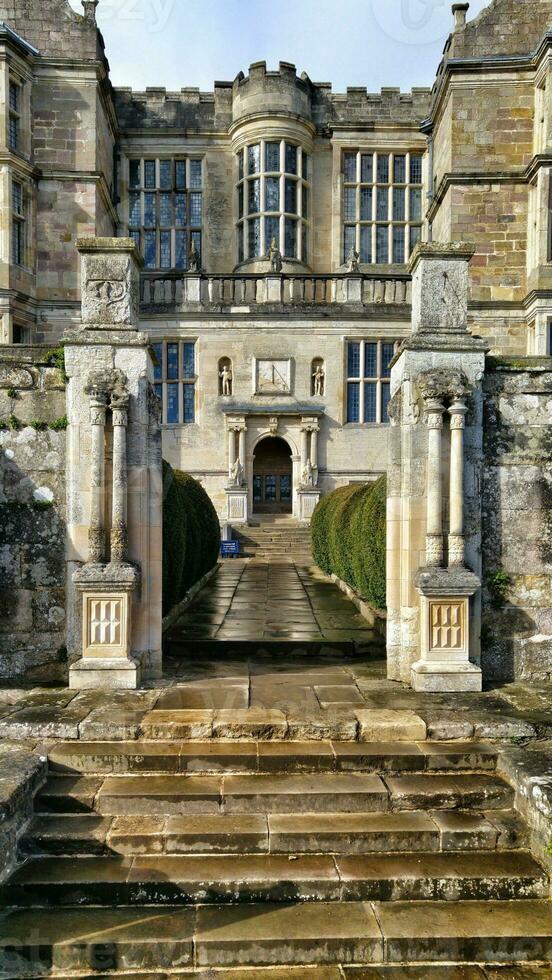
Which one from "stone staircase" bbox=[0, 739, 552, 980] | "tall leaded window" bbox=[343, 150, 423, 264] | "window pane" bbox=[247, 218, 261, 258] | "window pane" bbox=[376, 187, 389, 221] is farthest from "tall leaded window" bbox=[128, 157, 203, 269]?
"stone staircase" bbox=[0, 739, 552, 980]

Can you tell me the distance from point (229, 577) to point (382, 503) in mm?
6744

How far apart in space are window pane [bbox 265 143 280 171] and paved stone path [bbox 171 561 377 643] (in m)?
14.4

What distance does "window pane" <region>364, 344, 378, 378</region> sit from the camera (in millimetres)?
19938

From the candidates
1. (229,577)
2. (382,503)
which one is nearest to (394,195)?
(229,577)

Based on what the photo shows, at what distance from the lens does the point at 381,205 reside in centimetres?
2305

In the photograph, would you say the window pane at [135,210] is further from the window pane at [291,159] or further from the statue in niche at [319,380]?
the statue in niche at [319,380]

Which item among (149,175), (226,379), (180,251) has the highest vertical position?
(149,175)

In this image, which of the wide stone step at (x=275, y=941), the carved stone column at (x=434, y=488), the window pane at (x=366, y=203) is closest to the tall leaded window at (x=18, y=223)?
the window pane at (x=366, y=203)

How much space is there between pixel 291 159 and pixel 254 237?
2784 millimetres

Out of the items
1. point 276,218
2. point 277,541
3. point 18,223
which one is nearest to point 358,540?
point 277,541

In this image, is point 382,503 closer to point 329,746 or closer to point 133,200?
point 329,746

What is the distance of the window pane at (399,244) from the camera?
23047 millimetres

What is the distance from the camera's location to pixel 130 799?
13.8ft

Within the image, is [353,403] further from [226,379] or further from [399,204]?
[399,204]
